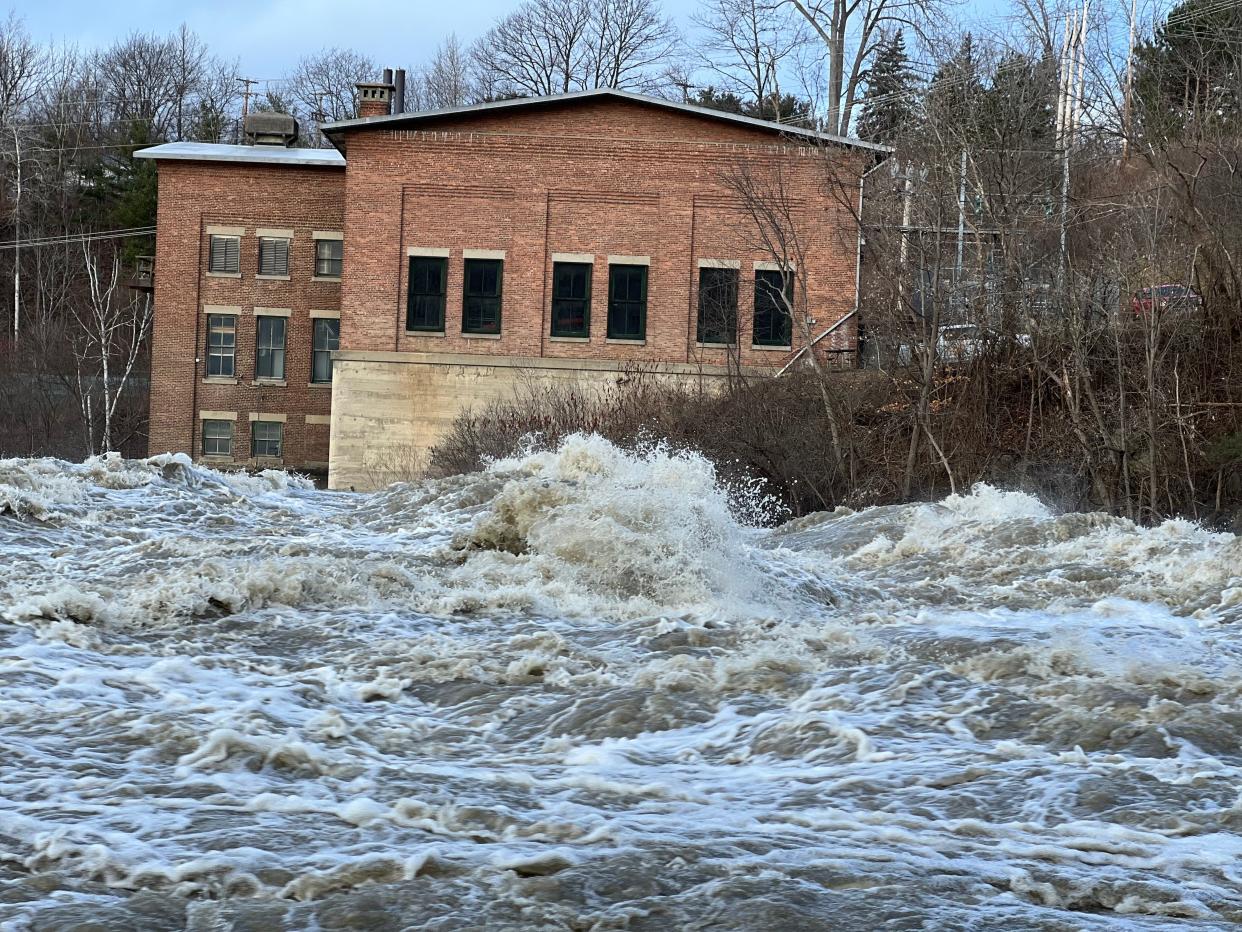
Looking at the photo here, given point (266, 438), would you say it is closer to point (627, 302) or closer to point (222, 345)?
point (222, 345)

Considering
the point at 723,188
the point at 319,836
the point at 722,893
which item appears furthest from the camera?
the point at 723,188

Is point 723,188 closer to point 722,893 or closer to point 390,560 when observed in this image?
point 390,560

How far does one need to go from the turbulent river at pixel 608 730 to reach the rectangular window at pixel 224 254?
83.9 ft

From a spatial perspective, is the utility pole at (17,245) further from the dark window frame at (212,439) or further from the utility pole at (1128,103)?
the utility pole at (1128,103)

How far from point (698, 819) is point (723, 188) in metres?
30.5

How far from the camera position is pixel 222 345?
40.8m

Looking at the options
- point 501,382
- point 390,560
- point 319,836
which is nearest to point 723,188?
point 501,382

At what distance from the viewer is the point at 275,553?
14.2 meters

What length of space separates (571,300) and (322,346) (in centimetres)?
814

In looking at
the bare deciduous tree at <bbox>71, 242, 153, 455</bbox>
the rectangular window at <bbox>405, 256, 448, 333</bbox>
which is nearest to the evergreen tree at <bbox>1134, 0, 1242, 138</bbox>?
the rectangular window at <bbox>405, 256, 448, 333</bbox>

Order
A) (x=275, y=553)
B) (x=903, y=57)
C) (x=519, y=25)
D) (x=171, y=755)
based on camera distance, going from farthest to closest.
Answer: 1. (x=519, y=25)
2. (x=903, y=57)
3. (x=275, y=553)
4. (x=171, y=755)

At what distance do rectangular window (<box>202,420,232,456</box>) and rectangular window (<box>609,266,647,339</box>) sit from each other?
11.5 meters

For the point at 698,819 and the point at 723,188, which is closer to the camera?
the point at 698,819

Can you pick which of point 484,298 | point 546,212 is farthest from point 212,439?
point 546,212
